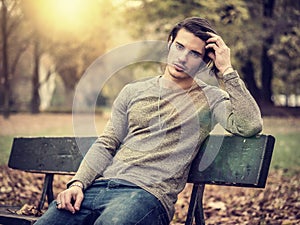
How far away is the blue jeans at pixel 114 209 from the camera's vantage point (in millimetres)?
3322

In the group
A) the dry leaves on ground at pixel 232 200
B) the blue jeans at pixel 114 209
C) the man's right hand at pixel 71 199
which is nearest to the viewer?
the blue jeans at pixel 114 209

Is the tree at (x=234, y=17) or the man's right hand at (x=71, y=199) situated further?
the tree at (x=234, y=17)

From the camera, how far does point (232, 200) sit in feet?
24.2

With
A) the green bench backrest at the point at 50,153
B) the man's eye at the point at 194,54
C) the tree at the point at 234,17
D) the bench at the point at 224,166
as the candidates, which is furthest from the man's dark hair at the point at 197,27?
the tree at the point at 234,17

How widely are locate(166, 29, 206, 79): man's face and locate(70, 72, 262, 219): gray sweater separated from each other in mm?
112

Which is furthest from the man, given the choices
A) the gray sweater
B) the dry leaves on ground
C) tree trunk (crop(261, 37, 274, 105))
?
tree trunk (crop(261, 37, 274, 105))

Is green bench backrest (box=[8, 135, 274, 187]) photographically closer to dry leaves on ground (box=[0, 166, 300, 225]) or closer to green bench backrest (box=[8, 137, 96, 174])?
green bench backrest (box=[8, 137, 96, 174])

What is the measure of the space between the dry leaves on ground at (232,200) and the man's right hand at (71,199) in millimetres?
Result: 2373

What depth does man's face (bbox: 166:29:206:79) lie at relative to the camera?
371 cm

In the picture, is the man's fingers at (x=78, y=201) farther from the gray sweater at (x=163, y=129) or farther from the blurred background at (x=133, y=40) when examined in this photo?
the blurred background at (x=133, y=40)

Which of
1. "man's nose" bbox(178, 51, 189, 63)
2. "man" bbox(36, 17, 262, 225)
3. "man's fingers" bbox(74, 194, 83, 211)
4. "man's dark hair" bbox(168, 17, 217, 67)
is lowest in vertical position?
"man's fingers" bbox(74, 194, 83, 211)

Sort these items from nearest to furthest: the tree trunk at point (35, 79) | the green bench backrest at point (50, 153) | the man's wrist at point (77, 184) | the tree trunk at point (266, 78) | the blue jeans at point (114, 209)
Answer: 1. the blue jeans at point (114, 209)
2. the man's wrist at point (77, 184)
3. the green bench backrest at point (50, 153)
4. the tree trunk at point (266, 78)
5. the tree trunk at point (35, 79)

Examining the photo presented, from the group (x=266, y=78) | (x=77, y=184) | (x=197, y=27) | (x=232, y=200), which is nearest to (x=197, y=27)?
(x=197, y=27)

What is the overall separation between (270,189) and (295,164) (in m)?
3.09
